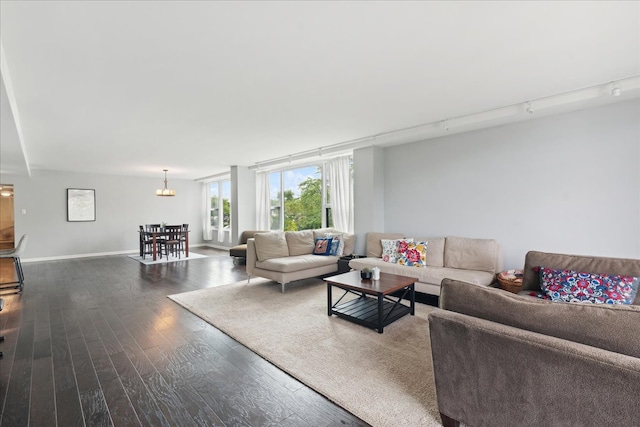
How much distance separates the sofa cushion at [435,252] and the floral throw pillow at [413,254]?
105 mm

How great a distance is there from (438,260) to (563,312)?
3090 mm

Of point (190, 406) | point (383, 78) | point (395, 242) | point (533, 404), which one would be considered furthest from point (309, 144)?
point (533, 404)

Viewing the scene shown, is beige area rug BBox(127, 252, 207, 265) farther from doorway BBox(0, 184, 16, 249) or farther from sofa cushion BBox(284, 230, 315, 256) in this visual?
doorway BBox(0, 184, 16, 249)

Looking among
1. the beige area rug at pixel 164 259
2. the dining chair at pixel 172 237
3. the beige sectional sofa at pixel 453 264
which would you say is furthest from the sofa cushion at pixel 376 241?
the dining chair at pixel 172 237

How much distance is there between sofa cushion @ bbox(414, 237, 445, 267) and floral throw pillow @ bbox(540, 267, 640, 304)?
63.5 inches

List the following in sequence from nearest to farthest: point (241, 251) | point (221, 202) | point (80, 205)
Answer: point (241, 251), point (80, 205), point (221, 202)

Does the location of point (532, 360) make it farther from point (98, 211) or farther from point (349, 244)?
point (98, 211)

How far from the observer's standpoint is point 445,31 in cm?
208

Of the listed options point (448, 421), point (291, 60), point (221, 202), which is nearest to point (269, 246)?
point (291, 60)

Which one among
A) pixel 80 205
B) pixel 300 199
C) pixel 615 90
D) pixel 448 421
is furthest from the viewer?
pixel 80 205

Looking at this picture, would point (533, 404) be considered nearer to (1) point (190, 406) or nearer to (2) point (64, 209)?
(1) point (190, 406)

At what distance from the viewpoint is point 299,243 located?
543 centimetres

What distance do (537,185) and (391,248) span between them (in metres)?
2.05

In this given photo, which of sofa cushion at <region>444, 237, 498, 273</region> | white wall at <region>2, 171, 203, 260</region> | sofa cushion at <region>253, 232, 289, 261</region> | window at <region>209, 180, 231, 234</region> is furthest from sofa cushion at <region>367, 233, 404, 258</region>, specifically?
white wall at <region>2, 171, 203, 260</region>
